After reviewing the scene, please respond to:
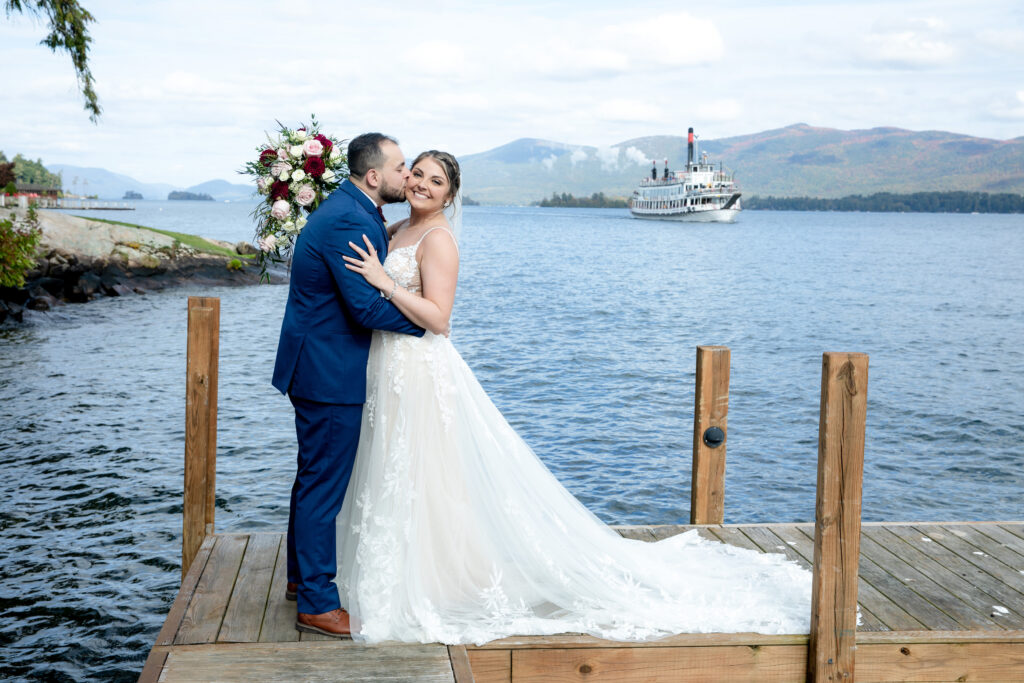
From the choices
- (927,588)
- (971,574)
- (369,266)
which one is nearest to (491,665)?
(369,266)

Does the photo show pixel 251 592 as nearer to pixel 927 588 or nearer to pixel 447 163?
pixel 447 163

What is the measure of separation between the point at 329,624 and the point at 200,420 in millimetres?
1803

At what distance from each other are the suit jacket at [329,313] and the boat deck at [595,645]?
123 centimetres

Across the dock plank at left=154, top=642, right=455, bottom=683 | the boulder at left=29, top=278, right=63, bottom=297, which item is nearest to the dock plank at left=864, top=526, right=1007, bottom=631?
the dock plank at left=154, top=642, right=455, bottom=683

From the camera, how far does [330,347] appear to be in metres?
4.52

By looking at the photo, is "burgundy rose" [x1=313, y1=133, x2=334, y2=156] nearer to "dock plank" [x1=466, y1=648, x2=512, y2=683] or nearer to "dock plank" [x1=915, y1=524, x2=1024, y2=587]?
"dock plank" [x1=466, y1=648, x2=512, y2=683]

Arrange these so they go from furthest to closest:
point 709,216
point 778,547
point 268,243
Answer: point 709,216
point 778,547
point 268,243

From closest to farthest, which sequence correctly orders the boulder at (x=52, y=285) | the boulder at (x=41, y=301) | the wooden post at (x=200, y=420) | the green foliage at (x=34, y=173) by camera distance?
the wooden post at (x=200, y=420) < the boulder at (x=41, y=301) < the boulder at (x=52, y=285) < the green foliage at (x=34, y=173)

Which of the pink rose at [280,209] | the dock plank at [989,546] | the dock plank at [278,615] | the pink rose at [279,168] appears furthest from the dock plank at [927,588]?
the pink rose at [279,168]

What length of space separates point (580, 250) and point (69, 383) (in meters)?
62.3

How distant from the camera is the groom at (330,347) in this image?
4.45 m

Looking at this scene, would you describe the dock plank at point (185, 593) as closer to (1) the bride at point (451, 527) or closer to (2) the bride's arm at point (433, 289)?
(1) the bride at point (451, 527)

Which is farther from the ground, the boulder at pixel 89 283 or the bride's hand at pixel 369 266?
the bride's hand at pixel 369 266

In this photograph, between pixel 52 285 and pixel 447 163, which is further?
pixel 52 285
